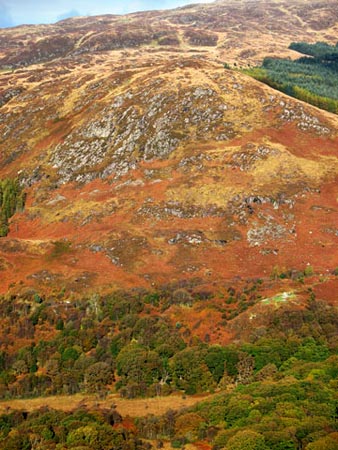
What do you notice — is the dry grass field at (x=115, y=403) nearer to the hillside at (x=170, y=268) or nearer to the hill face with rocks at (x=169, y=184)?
the hillside at (x=170, y=268)

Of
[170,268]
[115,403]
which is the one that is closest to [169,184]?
[170,268]

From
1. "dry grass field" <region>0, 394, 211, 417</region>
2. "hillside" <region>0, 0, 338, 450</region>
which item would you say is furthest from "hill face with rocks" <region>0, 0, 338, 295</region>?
"dry grass field" <region>0, 394, 211, 417</region>

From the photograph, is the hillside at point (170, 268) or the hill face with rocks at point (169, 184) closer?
the hillside at point (170, 268)

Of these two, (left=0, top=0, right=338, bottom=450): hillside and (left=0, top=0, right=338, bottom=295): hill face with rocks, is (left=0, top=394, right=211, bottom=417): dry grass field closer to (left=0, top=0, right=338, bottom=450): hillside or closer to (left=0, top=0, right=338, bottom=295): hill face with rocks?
(left=0, top=0, right=338, bottom=450): hillside

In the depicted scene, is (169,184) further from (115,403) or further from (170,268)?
(115,403)

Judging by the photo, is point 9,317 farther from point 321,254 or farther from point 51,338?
point 321,254

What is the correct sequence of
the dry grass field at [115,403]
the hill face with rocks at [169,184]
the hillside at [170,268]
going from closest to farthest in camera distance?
the hillside at [170,268] → the dry grass field at [115,403] → the hill face with rocks at [169,184]

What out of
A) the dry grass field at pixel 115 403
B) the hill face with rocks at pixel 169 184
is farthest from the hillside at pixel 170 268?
the hill face with rocks at pixel 169 184

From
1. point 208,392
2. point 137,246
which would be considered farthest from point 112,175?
point 208,392
